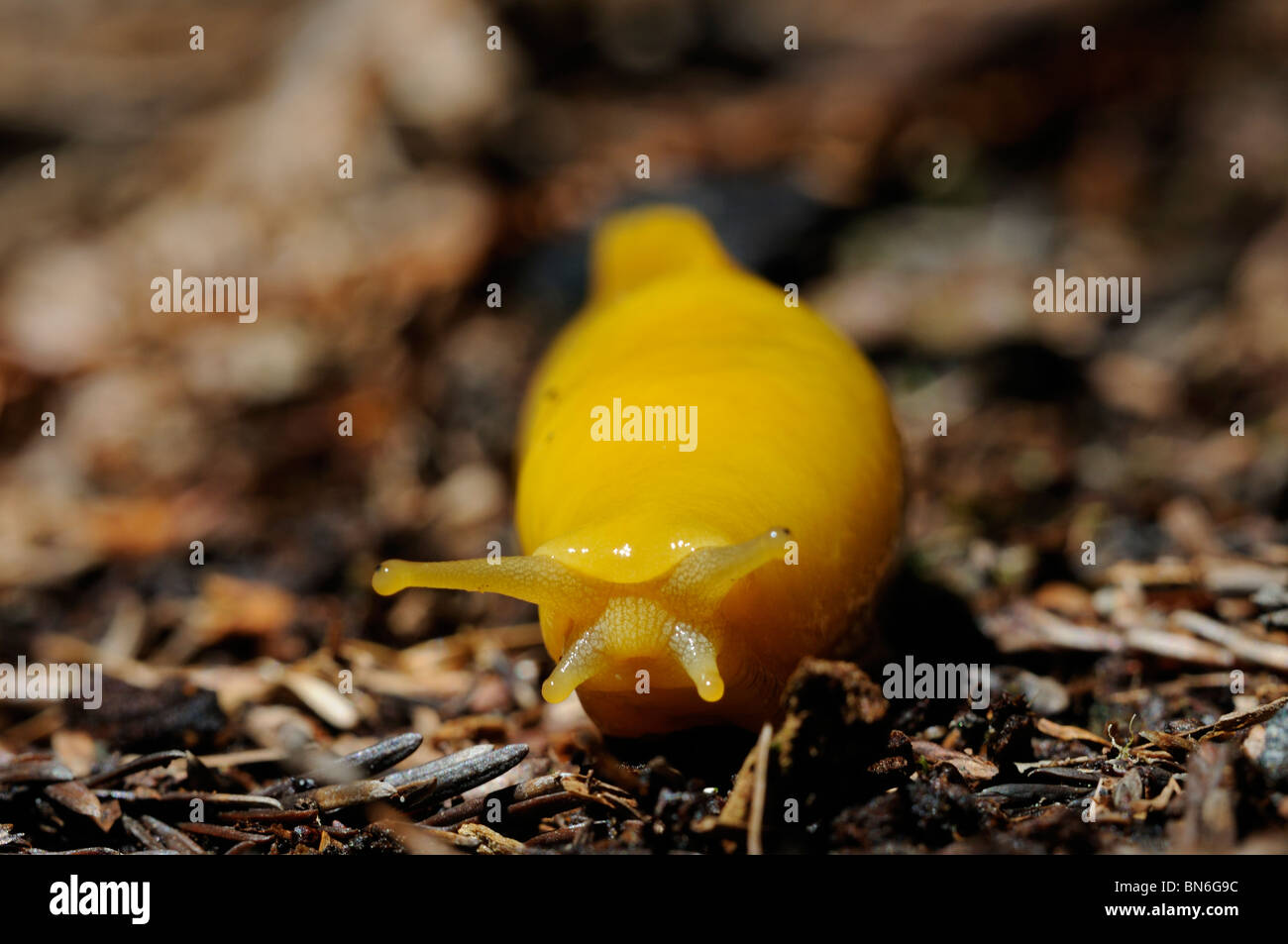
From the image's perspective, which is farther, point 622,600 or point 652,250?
point 652,250

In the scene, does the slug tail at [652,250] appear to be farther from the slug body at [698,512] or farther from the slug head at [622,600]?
the slug head at [622,600]

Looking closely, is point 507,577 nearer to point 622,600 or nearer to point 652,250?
point 622,600

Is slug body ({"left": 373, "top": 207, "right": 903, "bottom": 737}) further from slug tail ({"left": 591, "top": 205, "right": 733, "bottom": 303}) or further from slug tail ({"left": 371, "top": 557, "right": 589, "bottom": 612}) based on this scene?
slug tail ({"left": 591, "top": 205, "right": 733, "bottom": 303})

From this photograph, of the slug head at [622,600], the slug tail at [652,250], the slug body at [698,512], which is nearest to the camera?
the slug head at [622,600]

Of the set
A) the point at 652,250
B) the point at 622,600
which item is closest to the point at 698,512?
the point at 622,600

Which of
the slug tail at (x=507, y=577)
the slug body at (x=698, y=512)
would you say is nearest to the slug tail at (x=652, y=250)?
the slug body at (x=698, y=512)
